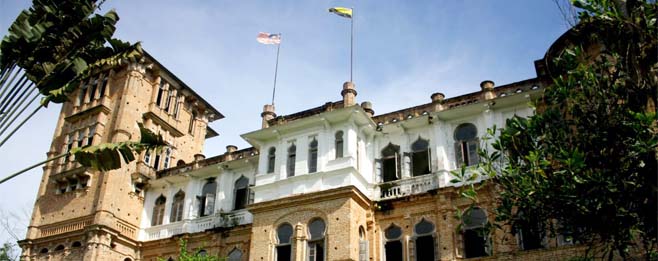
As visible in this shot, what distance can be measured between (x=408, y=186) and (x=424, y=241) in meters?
2.08

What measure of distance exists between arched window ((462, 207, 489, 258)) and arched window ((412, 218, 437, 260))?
1069 millimetres

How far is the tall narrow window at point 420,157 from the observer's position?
22656mm

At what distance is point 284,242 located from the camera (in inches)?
867

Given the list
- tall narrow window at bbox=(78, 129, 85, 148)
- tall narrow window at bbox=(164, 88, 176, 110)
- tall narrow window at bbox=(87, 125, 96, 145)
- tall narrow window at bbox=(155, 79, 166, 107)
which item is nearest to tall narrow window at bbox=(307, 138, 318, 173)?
tall narrow window at bbox=(155, 79, 166, 107)

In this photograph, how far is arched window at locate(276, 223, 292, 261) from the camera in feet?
71.8

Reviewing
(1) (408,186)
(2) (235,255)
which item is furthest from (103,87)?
(1) (408,186)

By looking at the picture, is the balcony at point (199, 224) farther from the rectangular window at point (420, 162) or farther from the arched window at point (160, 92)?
the arched window at point (160, 92)

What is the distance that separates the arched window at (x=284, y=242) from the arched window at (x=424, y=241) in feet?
14.2

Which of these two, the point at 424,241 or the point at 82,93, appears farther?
the point at 82,93

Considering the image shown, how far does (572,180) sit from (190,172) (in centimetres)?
1974

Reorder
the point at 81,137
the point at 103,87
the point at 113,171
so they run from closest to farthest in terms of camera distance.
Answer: the point at 113,171, the point at 81,137, the point at 103,87

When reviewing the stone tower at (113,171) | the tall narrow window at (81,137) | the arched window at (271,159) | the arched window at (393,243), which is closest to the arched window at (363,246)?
the arched window at (393,243)

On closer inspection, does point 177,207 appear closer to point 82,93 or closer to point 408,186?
point 82,93

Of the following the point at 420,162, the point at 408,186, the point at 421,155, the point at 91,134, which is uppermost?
the point at 91,134
